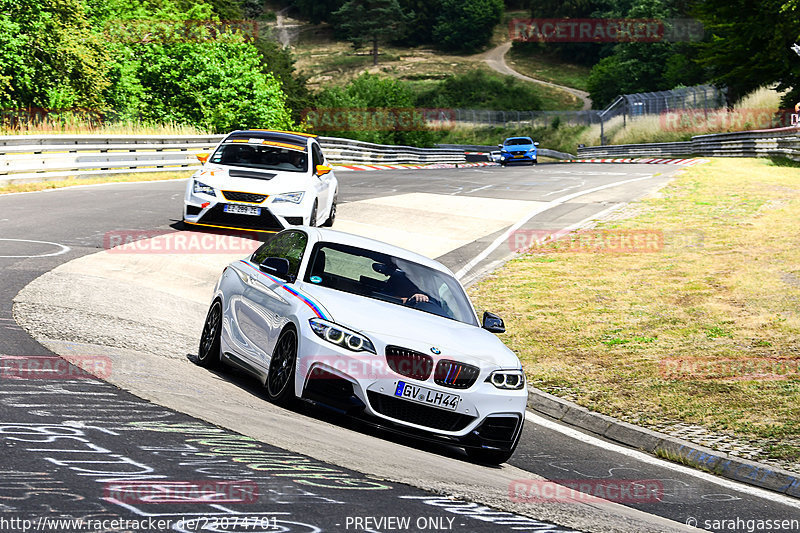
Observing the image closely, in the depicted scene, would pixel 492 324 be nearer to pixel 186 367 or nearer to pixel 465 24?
pixel 186 367

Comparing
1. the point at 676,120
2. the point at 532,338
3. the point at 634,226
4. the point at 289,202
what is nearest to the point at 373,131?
the point at 676,120

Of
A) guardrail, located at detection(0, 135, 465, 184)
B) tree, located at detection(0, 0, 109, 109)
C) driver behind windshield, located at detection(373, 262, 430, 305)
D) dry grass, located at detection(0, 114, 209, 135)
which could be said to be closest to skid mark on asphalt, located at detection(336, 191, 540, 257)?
guardrail, located at detection(0, 135, 465, 184)

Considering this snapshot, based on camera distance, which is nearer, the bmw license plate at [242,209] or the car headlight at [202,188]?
the bmw license plate at [242,209]

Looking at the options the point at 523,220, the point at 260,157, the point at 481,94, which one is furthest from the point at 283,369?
the point at 481,94

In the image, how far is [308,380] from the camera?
7.47 m

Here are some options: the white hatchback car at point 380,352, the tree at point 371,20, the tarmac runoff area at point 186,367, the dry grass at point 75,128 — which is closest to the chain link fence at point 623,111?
the dry grass at point 75,128

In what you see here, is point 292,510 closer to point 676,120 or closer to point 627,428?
point 627,428

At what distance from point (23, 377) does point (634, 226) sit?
1705 centimetres

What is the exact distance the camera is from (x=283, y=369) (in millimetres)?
7832

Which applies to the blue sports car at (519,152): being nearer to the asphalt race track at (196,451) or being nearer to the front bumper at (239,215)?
the front bumper at (239,215)

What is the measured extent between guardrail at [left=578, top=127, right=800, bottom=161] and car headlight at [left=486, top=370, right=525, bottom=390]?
33.7 meters

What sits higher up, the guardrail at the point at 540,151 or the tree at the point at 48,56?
the tree at the point at 48,56

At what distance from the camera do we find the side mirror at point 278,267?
8.49 m

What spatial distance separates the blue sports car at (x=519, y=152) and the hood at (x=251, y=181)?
117 ft
